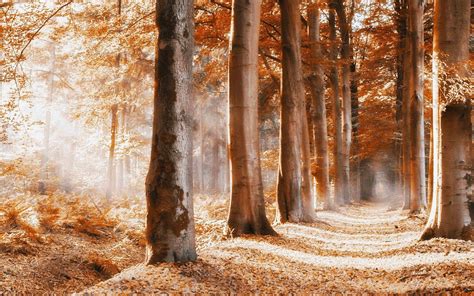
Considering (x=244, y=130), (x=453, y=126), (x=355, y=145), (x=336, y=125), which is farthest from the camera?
(x=355, y=145)

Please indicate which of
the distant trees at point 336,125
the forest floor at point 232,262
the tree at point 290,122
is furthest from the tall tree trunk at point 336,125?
the forest floor at point 232,262

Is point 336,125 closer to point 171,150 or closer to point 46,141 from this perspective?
point 46,141

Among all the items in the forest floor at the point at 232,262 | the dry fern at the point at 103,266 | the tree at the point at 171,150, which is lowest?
the dry fern at the point at 103,266

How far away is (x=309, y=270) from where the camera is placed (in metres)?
6.47

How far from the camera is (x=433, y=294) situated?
15.3 ft

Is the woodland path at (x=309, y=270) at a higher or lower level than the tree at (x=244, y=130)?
lower

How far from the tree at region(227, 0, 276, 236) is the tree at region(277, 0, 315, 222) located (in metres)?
2.52

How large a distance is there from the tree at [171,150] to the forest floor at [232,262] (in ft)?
0.97

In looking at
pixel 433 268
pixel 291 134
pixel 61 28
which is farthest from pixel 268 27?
pixel 433 268

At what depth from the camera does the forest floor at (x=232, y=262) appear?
5039 millimetres

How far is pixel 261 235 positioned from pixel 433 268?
3.67 m

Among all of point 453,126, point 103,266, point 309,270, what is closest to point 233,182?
point 103,266

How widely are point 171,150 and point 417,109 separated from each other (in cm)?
1106

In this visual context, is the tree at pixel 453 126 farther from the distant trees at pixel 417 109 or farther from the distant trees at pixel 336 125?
the distant trees at pixel 336 125
